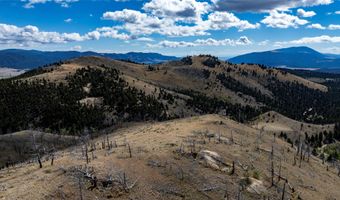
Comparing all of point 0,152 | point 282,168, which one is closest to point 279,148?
point 282,168

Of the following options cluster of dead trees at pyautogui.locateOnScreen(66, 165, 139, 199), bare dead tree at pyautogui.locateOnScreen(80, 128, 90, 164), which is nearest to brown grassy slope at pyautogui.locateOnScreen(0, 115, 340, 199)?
cluster of dead trees at pyautogui.locateOnScreen(66, 165, 139, 199)

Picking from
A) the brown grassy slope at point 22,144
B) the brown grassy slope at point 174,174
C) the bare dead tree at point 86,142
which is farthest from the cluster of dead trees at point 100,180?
the brown grassy slope at point 22,144

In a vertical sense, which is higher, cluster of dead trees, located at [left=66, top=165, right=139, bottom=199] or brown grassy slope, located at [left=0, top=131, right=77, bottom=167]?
cluster of dead trees, located at [left=66, top=165, right=139, bottom=199]

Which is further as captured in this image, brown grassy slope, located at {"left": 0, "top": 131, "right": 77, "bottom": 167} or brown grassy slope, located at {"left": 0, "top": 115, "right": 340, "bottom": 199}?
brown grassy slope, located at {"left": 0, "top": 131, "right": 77, "bottom": 167}

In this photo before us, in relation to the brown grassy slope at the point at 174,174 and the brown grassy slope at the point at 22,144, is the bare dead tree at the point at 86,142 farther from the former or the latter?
Result: the brown grassy slope at the point at 22,144

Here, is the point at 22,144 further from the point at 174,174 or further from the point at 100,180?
the point at 100,180

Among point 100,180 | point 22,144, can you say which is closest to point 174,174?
point 100,180

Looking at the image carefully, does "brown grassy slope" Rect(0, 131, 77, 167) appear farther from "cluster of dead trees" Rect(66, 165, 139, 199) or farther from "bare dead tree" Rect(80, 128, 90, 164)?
"cluster of dead trees" Rect(66, 165, 139, 199)

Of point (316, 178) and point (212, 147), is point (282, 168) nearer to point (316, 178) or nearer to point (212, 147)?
point (316, 178)
